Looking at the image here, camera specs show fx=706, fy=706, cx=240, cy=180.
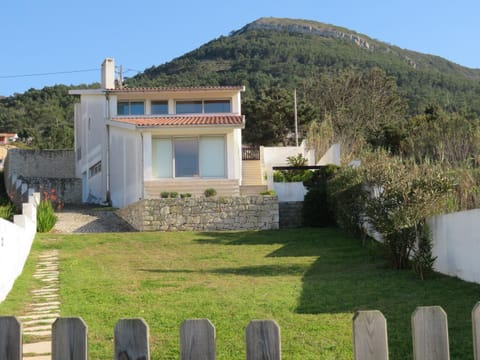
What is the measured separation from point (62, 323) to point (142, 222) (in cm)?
2072

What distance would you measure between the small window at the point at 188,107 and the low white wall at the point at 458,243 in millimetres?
18887

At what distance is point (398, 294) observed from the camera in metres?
9.87

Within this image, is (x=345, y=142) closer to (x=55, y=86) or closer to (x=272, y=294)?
(x=272, y=294)

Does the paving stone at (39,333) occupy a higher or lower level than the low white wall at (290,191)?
lower

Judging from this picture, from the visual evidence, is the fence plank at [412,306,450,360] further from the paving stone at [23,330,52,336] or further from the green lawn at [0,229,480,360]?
the paving stone at [23,330,52,336]

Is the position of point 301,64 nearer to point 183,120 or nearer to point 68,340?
point 183,120

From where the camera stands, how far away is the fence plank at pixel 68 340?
3.45 m

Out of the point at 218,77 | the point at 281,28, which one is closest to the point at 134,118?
the point at 218,77

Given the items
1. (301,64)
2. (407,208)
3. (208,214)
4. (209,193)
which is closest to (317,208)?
(208,214)

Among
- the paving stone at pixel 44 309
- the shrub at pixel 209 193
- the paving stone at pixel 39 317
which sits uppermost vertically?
the shrub at pixel 209 193

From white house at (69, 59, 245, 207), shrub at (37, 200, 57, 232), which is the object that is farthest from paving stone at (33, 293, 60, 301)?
white house at (69, 59, 245, 207)

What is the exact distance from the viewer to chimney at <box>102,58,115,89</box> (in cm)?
3319

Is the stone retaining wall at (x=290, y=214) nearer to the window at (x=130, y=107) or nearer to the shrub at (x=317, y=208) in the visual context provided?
the shrub at (x=317, y=208)

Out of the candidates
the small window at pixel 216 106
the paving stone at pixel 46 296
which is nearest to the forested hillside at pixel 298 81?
the small window at pixel 216 106
